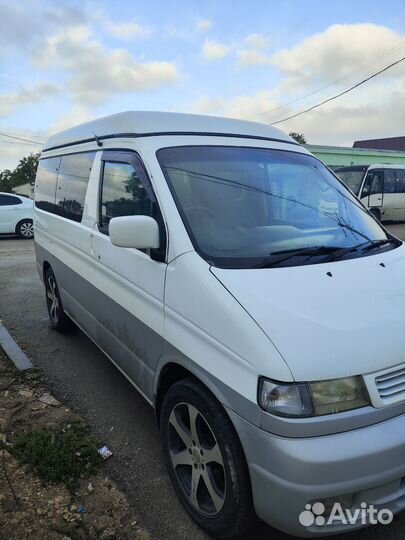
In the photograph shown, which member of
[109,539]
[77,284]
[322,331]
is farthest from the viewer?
[77,284]

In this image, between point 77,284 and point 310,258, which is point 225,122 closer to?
point 310,258

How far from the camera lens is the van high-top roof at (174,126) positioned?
3133 mm

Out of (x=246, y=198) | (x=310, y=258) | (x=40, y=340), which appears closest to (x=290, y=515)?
(x=310, y=258)

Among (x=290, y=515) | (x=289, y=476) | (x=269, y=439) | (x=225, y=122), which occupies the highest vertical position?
(x=225, y=122)

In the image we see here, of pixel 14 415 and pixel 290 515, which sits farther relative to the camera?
pixel 14 415

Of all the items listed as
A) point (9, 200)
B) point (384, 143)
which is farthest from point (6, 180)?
point (9, 200)

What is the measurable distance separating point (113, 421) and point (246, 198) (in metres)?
1.94

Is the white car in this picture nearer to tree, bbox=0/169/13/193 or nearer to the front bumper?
the front bumper

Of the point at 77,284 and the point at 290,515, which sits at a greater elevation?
the point at 77,284

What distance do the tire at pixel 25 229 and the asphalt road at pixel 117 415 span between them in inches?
358

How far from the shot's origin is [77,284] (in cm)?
420

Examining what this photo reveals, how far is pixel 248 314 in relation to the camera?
81.4 inches

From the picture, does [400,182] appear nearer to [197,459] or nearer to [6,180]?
[197,459]

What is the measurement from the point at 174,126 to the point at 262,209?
0.87 meters
